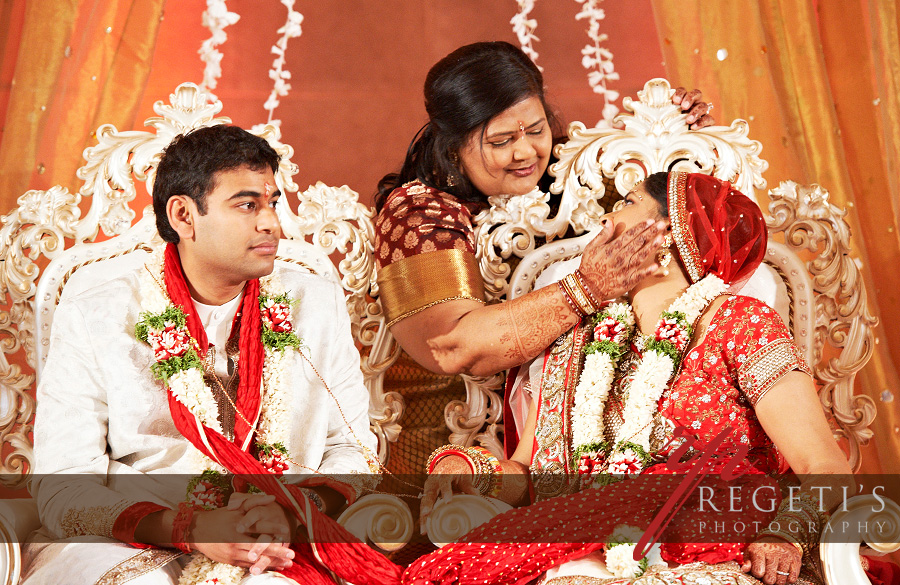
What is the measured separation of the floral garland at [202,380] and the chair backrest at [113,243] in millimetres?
478

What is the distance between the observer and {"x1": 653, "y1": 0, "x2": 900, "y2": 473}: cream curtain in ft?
10.8

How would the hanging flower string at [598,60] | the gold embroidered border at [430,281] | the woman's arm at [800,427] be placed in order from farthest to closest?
1. the hanging flower string at [598,60]
2. the gold embroidered border at [430,281]
3. the woman's arm at [800,427]

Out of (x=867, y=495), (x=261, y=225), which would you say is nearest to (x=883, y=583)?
(x=867, y=495)

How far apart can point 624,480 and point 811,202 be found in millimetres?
1284

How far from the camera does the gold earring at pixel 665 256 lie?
2.43 meters

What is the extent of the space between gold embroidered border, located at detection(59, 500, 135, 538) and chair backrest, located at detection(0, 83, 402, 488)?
909 millimetres

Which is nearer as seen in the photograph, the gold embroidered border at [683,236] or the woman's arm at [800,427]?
the woman's arm at [800,427]

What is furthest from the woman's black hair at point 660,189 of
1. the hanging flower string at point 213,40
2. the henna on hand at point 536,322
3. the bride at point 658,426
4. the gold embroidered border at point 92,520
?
the hanging flower string at point 213,40

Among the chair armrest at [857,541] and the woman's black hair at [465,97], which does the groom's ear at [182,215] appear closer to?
the woman's black hair at [465,97]

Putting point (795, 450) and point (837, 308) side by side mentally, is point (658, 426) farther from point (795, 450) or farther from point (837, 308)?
point (837, 308)

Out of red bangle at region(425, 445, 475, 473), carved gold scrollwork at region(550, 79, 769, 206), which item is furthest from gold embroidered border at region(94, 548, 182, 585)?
carved gold scrollwork at region(550, 79, 769, 206)

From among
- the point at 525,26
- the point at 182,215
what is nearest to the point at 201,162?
the point at 182,215

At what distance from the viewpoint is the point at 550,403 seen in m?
2.52

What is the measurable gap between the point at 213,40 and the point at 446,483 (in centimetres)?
216
